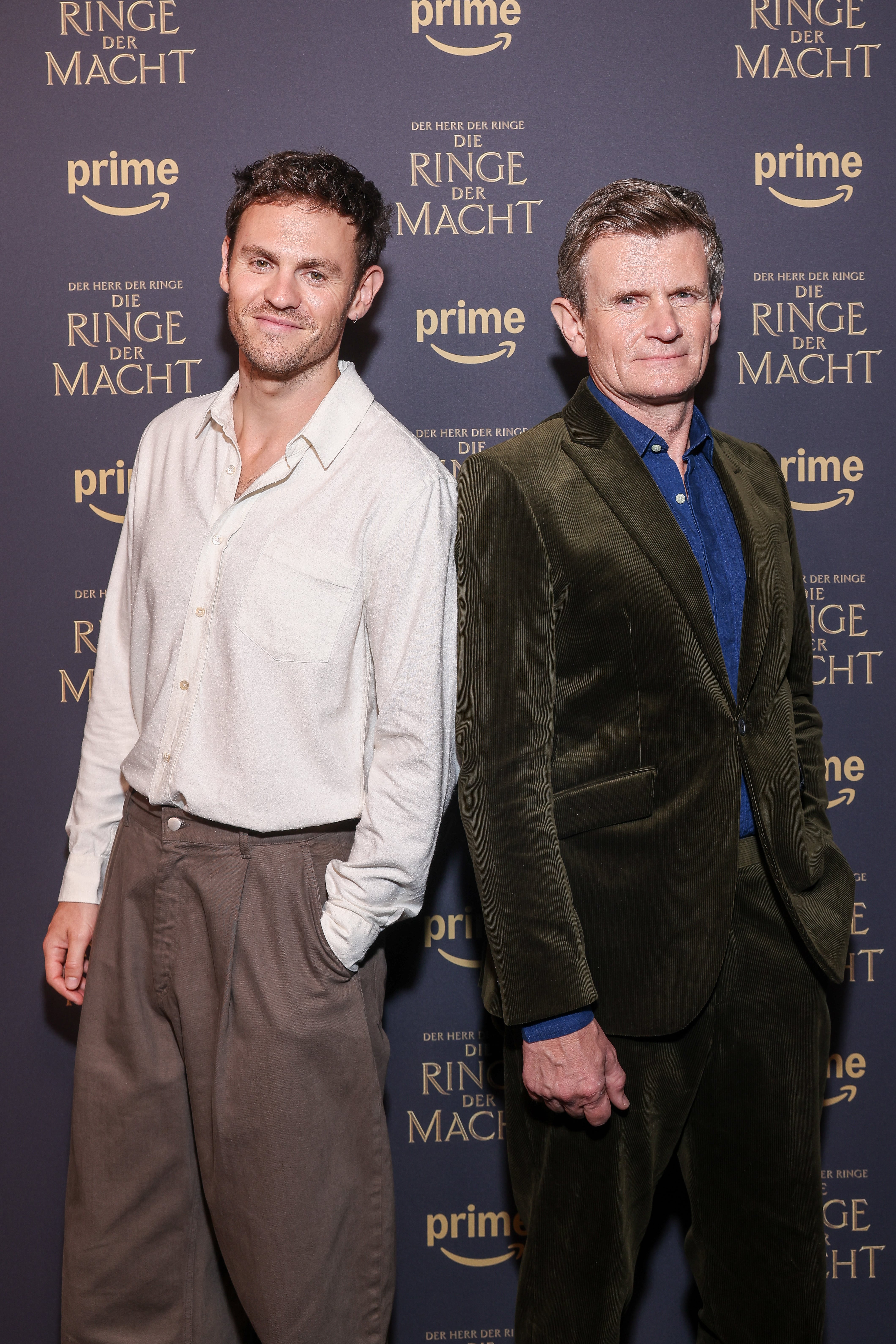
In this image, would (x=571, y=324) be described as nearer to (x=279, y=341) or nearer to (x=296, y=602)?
(x=279, y=341)

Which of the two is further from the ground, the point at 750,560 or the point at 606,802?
the point at 750,560

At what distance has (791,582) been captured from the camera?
1648 mm

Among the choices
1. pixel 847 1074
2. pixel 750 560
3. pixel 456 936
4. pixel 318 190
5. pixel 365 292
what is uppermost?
pixel 318 190

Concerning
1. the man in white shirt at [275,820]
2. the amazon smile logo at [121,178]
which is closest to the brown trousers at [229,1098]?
the man in white shirt at [275,820]

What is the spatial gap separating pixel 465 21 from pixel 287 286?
2.60ft

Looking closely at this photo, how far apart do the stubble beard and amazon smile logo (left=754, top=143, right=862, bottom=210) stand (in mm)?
964

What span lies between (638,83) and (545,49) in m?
0.18

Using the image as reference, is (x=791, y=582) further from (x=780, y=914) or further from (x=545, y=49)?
(x=545, y=49)

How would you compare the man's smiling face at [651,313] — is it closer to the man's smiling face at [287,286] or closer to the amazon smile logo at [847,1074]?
the man's smiling face at [287,286]

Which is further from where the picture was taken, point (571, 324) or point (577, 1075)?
point (571, 324)

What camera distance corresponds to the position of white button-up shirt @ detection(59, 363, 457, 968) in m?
1.54

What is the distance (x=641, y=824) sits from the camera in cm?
149

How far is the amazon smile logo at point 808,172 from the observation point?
202cm

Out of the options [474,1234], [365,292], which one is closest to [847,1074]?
[474,1234]
